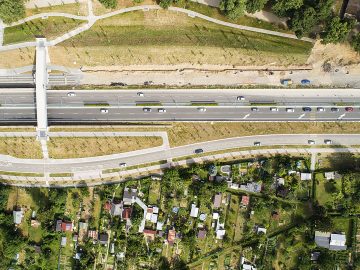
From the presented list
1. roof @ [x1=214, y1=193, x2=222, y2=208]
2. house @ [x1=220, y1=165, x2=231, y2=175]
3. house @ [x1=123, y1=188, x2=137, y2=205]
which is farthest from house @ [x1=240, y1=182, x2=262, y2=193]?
house @ [x1=123, y1=188, x2=137, y2=205]

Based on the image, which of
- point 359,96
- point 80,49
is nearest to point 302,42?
point 359,96

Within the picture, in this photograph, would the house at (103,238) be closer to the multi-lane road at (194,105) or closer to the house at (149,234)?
the house at (149,234)

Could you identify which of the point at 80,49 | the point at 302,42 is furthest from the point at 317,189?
the point at 80,49

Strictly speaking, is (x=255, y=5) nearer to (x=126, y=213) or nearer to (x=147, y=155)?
(x=147, y=155)

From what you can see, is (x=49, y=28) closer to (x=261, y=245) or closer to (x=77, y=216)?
(x=77, y=216)

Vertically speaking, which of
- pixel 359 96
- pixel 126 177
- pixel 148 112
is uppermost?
pixel 359 96

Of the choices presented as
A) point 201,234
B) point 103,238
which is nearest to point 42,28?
point 103,238

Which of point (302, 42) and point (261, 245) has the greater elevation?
point (302, 42)
